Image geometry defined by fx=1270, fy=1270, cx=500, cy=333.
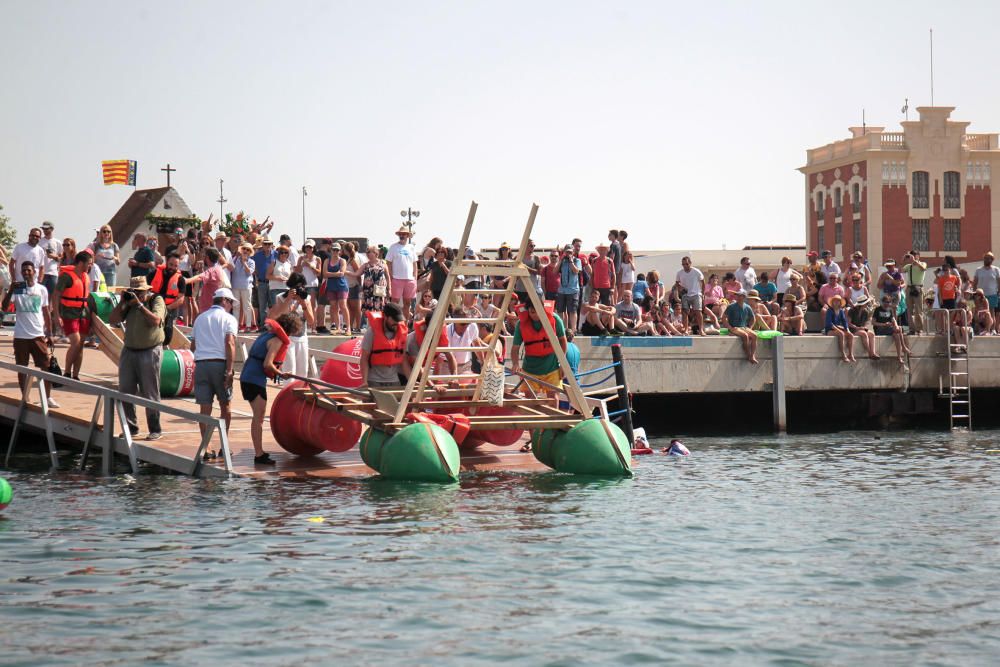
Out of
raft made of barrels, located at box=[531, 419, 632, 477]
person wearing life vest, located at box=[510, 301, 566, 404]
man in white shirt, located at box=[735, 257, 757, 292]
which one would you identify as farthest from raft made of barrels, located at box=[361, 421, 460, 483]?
man in white shirt, located at box=[735, 257, 757, 292]

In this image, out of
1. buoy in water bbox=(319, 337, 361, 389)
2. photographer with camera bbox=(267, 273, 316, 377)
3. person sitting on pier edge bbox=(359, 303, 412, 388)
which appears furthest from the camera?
buoy in water bbox=(319, 337, 361, 389)

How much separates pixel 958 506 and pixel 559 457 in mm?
4469

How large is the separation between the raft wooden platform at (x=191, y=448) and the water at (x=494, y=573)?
31 centimetres

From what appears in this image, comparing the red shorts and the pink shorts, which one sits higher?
the pink shorts

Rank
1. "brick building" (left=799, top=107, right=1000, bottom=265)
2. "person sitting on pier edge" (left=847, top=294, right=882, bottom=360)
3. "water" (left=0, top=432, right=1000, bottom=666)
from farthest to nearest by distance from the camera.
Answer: "brick building" (left=799, top=107, right=1000, bottom=265), "person sitting on pier edge" (left=847, top=294, right=882, bottom=360), "water" (left=0, top=432, right=1000, bottom=666)

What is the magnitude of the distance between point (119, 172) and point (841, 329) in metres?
→ 34.9

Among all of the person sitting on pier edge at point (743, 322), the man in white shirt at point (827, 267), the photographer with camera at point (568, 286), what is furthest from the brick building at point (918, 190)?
the photographer with camera at point (568, 286)

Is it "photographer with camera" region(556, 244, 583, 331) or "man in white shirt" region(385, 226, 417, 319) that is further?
"photographer with camera" region(556, 244, 583, 331)

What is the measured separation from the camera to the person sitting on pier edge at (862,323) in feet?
85.7

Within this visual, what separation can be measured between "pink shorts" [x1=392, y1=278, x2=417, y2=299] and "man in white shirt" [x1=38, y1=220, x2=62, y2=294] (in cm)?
590

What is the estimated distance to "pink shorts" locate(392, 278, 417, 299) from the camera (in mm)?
22891

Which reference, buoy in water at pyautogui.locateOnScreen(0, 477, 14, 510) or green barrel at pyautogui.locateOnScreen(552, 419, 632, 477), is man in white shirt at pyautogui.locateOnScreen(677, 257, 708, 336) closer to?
green barrel at pyautogui.locateOnScreen(552, 419, 632, 477)

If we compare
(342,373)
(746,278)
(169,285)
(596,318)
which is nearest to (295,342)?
(342,373)

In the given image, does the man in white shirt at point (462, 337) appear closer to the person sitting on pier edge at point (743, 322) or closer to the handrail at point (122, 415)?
the handrail at point (122, 415)
